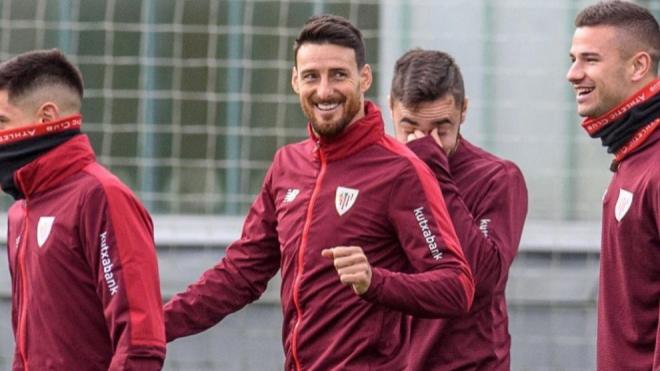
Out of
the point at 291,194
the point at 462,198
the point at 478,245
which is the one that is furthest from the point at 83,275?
the point at 462,198

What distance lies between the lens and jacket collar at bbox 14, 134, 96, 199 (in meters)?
6.17

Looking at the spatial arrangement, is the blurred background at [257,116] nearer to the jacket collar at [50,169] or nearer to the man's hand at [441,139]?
the man's hand at [441,139]

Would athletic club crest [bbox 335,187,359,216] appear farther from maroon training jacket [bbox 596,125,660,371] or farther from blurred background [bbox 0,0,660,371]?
blurred background [bbox 0,0,660,371]

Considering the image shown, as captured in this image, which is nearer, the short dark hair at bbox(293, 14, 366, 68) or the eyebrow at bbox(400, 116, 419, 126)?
the short dark hair at bbox(293, 14, 366, 68)

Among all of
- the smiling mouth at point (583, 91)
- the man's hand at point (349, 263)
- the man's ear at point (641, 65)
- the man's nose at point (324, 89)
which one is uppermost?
the man's ear at point (641, 65)

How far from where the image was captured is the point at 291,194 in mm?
6219

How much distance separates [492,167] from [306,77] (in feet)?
3.34

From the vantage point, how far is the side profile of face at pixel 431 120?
674cm

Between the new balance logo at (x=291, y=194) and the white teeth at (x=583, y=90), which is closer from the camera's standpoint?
the white teeth at (x=583, y=90)

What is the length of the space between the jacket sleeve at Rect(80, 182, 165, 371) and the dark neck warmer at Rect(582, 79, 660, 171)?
150cm

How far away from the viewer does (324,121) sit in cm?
609

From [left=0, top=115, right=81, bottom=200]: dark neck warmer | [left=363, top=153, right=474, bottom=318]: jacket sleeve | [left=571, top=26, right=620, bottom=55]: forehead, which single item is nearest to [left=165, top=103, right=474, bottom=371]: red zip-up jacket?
[left=363, top=153, right=474, bottom=318]: jacket sleeve

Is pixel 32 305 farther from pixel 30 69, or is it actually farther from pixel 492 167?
pixel 492 167

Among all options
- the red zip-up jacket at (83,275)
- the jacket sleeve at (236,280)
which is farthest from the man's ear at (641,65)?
the red zip-up jacket at (83,275)
